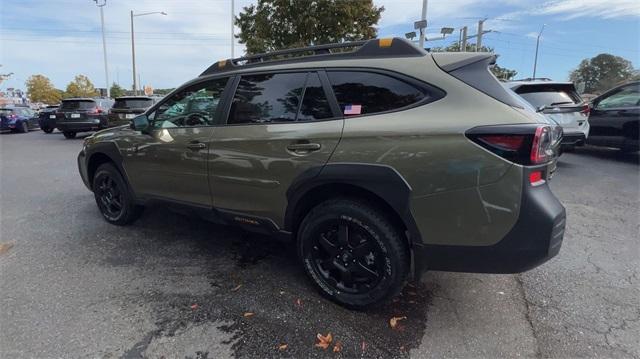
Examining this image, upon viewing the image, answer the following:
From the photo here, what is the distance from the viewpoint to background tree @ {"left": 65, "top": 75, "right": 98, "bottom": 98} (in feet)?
214

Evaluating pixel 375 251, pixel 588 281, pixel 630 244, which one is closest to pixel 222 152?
pixel 375 251

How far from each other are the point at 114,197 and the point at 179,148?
1.56 meters

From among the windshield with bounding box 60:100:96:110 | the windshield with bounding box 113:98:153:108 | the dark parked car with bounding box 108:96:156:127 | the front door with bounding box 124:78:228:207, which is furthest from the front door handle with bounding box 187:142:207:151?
the windshield with bounding box 60:100:96:110

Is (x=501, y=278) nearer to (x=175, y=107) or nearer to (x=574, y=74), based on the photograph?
(x=175, y=107)

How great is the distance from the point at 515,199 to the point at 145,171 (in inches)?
132

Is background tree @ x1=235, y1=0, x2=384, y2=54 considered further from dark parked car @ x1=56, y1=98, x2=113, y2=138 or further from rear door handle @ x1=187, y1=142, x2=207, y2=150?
rear door handle @ x1=187, y1=142, x2=207, y2=150

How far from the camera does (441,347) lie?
7.64 feet

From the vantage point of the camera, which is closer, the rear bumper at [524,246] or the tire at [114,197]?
the rear bumper at [524,246]

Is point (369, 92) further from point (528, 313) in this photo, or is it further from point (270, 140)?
point (528, 313)

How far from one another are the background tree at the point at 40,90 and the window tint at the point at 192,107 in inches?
2889

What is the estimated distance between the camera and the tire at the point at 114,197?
423 cm

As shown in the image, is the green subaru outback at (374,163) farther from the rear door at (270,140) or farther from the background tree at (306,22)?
the background tree at (306,22)

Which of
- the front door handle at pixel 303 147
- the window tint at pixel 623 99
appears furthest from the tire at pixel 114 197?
the window tint at pixel 623 99

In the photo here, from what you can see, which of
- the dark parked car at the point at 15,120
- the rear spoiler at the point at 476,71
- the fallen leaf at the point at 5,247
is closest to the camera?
the rear spoiler at the point at 476,71
